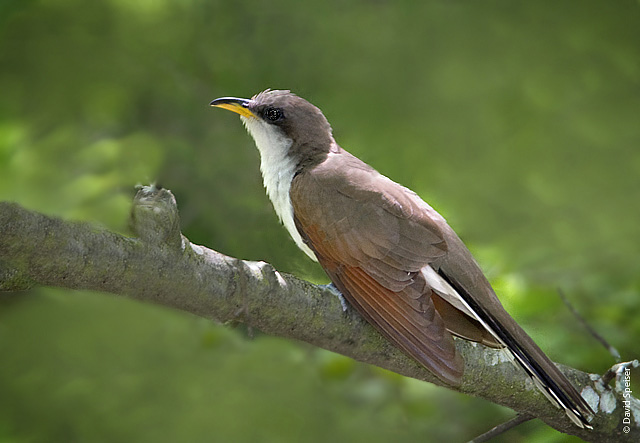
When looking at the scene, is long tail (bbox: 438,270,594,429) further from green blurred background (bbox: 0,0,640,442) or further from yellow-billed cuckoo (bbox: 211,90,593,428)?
green blurred background (bbox: 0,0,640,442)

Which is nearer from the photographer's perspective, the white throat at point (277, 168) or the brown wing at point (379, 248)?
the brown wing at point (379, 248)

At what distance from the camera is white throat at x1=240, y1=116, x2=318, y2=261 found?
10.9 ft

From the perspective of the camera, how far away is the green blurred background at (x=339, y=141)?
3422 mm

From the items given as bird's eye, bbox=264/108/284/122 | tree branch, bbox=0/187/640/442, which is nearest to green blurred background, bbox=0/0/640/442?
tree branch, bbox=0/187/640/442

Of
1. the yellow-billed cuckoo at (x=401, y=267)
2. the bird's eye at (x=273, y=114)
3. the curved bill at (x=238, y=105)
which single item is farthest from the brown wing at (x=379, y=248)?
the curved bill at (x=238, y=105)

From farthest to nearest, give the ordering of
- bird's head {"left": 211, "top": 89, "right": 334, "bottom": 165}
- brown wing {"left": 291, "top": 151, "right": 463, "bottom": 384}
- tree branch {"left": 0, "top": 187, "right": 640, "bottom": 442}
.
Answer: bird's head {"left": 211, "top": 89, "right": 334, "bottom": 165}
brown wing {"left": 291, "top": 151, "right": 463, "bottom": 384}
tree branch {"left": 0, "top": 187, "right": 640, "bottom": 442}

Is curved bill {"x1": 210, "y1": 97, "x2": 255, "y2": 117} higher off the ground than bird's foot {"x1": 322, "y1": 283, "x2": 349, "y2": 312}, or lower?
higher

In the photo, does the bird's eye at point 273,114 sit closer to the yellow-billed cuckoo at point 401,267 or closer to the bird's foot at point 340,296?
the yellow-billed cuckoo at point 401,267

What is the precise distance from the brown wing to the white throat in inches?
3.7

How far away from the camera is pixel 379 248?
2.97 metres

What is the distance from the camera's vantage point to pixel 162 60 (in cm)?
447

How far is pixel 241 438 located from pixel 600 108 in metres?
3.20

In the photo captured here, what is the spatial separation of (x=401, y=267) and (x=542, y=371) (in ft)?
2.32

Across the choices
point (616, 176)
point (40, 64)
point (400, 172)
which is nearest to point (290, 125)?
point (400, 172)
